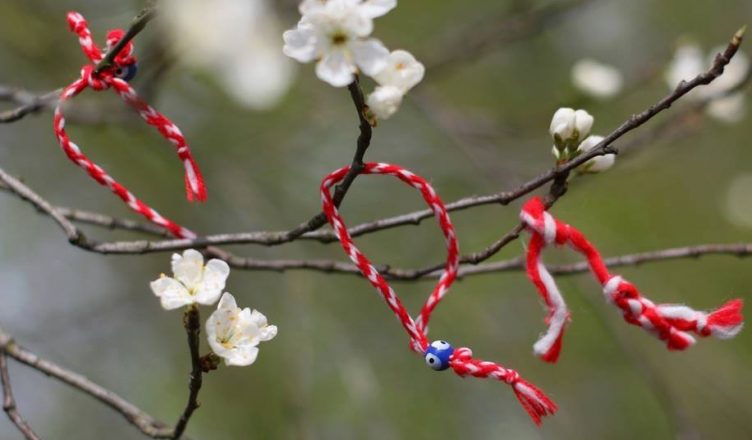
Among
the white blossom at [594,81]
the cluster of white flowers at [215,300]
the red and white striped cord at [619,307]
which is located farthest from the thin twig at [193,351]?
the white blossom at [594,81]

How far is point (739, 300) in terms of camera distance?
57 cm

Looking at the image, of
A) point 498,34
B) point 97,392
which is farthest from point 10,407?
point 498,34

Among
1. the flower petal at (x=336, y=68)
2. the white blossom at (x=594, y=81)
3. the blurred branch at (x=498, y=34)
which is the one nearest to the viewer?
the flower petal at (x=336, y=68)

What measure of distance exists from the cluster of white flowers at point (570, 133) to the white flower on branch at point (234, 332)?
23cm

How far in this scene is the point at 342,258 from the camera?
1.50m

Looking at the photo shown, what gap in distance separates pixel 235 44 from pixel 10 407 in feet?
1.67

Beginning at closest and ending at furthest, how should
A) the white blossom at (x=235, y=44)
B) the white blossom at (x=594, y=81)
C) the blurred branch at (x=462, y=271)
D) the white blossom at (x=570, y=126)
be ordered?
the white blossom at (x=570, y=126) → the blurred branch at (x=462, y=271) → the white blossom at (x=235, y=44) → the white blossom at (x=594, y=81)

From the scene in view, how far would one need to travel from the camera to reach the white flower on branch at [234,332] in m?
0.55

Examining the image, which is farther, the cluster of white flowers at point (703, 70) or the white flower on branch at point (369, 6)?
the cluster of white flowers at point (703, 70)

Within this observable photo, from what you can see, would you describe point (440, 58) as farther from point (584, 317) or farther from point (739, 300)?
point (739, 300)

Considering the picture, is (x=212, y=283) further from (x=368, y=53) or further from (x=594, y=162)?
(x=594, y=162)

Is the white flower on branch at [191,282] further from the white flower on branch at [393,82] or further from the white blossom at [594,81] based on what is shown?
the white blossom at [594,81]

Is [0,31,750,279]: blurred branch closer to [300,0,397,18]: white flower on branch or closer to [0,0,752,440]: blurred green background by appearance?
[300,0,397,18]: white flower on branch

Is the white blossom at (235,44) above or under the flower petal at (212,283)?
above
